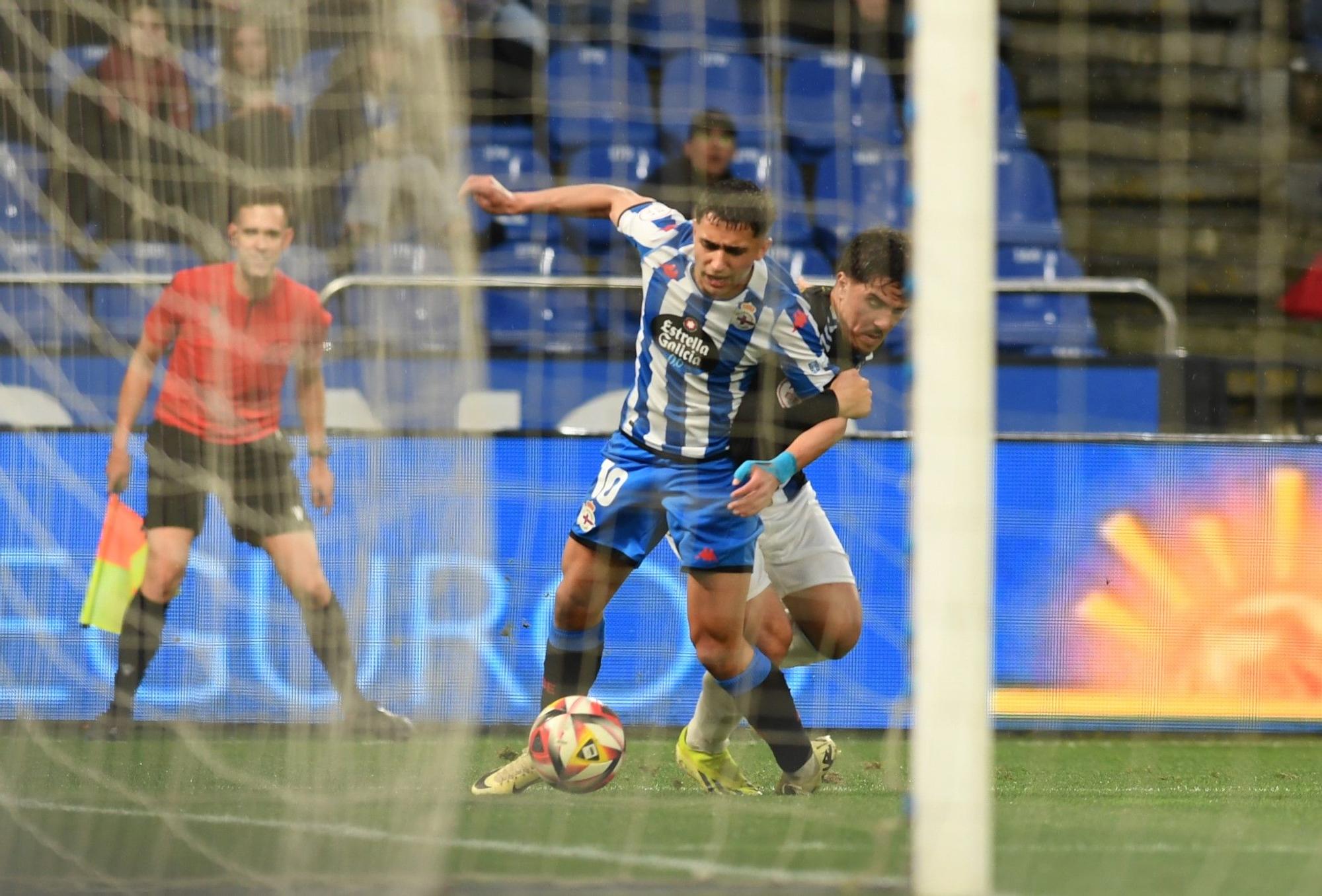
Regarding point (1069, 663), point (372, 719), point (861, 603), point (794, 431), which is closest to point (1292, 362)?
point (1069, 663)

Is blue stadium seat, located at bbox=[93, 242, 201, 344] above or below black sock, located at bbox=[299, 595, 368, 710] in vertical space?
above

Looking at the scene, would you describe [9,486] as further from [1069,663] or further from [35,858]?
[1069,663]

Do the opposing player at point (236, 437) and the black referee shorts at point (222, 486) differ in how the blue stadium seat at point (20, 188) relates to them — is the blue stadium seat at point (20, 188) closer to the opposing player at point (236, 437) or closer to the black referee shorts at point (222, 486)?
the opposing player at point (236, 437)

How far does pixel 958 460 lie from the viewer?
2885mm

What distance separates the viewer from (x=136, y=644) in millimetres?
5543

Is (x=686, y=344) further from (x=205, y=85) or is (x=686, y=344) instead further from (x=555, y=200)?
(x=205, y=85)

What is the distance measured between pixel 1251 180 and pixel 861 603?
10.3 feet

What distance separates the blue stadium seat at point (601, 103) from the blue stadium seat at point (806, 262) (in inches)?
29.4

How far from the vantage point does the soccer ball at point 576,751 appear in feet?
13.9

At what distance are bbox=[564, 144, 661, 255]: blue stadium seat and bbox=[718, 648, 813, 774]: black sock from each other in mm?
2619

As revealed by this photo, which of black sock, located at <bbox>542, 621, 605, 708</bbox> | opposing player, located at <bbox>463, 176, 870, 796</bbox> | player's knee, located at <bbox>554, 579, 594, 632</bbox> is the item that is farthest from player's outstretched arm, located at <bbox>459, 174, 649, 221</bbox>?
black sock, located at <bbox>542, 621, 605, 708</bbox>

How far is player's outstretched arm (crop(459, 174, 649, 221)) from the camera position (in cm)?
419

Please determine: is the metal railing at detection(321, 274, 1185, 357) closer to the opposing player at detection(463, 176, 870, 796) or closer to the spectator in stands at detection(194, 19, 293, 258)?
the opposing player at detection(463, 176, 870, 796)

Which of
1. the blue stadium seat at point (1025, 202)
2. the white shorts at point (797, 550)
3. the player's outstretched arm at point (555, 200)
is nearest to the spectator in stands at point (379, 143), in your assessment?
the player's outstretched arm at point (555, 200)
